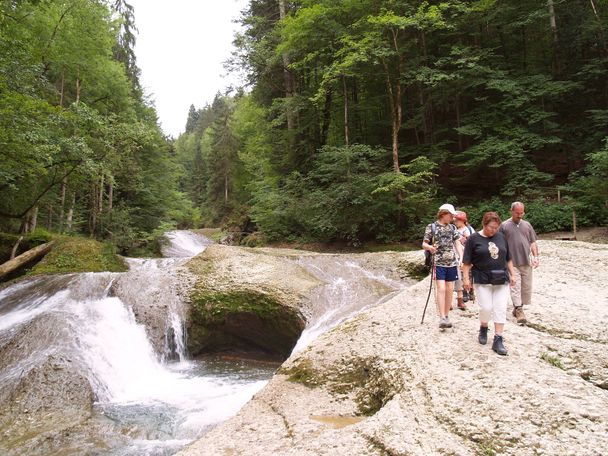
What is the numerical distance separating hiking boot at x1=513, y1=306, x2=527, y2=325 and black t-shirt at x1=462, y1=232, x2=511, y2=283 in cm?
155

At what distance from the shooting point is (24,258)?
13.6m

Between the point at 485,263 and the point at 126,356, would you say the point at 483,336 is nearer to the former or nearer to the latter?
the point at 485,263

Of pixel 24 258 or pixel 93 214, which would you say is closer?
pixel 24 258

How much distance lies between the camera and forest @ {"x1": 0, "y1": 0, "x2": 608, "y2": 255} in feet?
55.2

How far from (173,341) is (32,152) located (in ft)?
22.0

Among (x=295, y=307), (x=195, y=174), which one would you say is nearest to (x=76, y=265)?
A: (x=295, y=307)

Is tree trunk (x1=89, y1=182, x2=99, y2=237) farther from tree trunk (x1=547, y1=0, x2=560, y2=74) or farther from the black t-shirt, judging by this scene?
tree trunk (x1=547, y1=0, x2=560, y2=74)

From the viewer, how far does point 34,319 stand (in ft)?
29.4

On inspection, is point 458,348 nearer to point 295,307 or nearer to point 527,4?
point 295,307

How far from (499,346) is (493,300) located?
0.60 m

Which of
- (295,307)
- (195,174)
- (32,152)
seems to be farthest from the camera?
(195,174)

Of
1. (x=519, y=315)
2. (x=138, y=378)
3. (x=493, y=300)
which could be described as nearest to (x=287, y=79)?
(x=138, y=378)

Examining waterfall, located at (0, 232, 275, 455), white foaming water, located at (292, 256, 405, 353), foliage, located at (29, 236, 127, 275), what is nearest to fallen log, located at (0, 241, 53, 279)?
foliage, located at (29, 236, 127, 275)

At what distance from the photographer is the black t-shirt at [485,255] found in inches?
208
